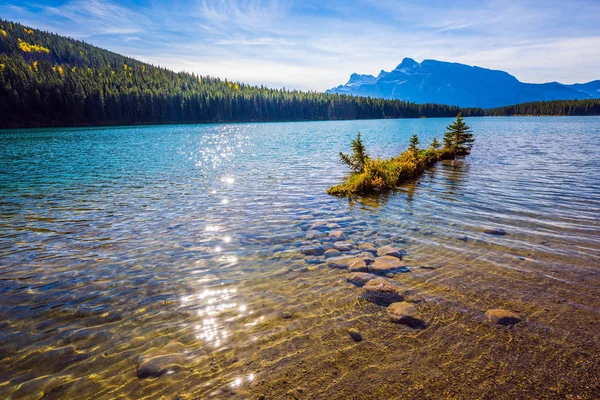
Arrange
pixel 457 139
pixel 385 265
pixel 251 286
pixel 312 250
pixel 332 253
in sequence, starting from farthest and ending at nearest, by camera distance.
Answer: pixel 457 139
pixel 312 250
pixel 332 253
pixel 385 265
pixel 251 286

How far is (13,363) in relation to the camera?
4.87m

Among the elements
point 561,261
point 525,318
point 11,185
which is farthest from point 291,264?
point 11,185

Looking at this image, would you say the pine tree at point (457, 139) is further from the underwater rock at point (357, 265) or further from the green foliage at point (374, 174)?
the underwater rock at point (357, 265)

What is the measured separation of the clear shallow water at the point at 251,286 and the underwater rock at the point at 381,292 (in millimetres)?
305

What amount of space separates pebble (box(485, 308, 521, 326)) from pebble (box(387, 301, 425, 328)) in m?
1.33

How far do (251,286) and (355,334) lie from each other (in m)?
2.88

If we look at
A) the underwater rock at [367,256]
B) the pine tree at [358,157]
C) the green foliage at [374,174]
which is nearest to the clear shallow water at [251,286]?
the underwater rock at [367,256]

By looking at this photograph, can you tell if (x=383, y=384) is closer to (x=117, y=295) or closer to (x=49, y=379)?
(x=49, y=379)

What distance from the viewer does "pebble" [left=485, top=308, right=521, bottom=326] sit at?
561cm

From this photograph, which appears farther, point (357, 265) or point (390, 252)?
point (390, 252)

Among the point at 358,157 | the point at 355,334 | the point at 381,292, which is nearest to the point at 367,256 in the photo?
the point at 381,292

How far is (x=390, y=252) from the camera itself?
351 inches

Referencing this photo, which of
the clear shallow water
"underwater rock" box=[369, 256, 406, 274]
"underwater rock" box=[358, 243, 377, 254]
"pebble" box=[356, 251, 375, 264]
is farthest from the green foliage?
"underwater rock" box=[369, 256, 406, 274]

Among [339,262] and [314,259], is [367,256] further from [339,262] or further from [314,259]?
[314,259]
